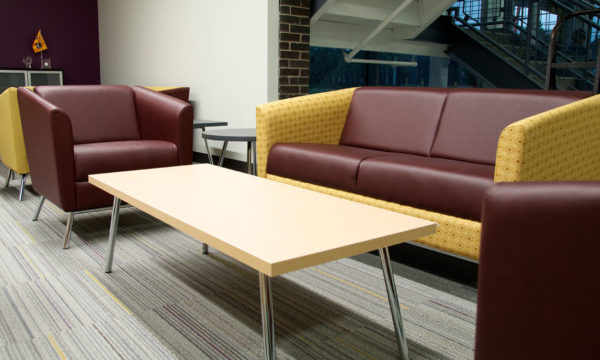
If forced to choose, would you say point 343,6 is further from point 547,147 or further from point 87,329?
point 87,329

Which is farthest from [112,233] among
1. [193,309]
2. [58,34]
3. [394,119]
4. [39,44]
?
[58,34]

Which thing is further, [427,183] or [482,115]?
[482,115]

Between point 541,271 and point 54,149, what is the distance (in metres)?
1.87

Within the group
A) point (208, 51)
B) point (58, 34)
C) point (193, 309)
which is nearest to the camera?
point (193, 309)

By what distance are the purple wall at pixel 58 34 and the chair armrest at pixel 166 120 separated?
11.9 ft

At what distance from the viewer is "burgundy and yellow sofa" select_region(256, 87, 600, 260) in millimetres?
1567

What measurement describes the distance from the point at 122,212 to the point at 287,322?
1.55 m

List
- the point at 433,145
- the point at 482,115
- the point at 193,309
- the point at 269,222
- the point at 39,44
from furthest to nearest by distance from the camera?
1. the point at 39,44
2. the point at 433,145
3. the point at 482,115
4. the point at 193,309
5. the point at 269,222

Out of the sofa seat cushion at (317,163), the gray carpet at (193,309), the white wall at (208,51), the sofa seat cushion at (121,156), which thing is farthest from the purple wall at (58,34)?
the sofa seat cushion at (317,163)

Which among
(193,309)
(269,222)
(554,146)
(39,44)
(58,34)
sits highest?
(58,34)

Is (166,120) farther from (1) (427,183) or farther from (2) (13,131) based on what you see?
(1) (427,183)

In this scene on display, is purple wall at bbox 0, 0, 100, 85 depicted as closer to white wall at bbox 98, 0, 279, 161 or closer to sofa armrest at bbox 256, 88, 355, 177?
white wall at bbox 98, 0, 279, 161

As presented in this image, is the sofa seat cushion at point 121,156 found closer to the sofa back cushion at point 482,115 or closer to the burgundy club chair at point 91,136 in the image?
the burgundy club chair at point 91,136

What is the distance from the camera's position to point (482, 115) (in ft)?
6.72
